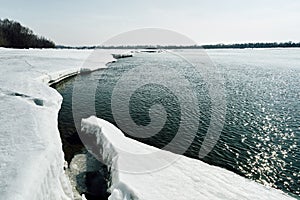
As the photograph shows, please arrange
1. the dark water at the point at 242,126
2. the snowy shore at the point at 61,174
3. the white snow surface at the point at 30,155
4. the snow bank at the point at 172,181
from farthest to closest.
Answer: the dark water at the point at 242,126 < the snow bank at the point at 172,181 < the snowy shore at the point at 61,174 < the white snow surface at the point at 30,155

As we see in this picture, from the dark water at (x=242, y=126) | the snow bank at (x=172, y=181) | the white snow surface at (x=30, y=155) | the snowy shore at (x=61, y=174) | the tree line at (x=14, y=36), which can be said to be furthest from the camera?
the tree line at (x=14, y=36)

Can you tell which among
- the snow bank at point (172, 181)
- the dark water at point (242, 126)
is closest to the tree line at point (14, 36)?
the dark water at point (242, 126)

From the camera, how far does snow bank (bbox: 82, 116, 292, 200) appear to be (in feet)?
20.4

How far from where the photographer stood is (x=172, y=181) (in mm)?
6953

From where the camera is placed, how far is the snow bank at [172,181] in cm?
622

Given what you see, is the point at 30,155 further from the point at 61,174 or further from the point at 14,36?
the point at 14,36

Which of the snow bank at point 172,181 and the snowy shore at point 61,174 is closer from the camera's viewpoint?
the snowy shore at point 61,174

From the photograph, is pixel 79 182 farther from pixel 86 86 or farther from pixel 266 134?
pixel 86 86

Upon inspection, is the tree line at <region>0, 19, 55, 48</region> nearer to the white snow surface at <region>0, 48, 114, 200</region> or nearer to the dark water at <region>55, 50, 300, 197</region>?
the dark water at <region>55, 50, 300, 197</region>

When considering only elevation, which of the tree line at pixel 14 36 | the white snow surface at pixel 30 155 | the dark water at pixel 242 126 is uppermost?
the tree line at pixel 14 36

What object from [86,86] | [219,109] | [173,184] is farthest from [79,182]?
[86,86]

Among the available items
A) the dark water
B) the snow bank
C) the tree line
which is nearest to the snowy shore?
the snow bank

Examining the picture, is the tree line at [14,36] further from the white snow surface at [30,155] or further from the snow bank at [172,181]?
the snow bank at [172,181]

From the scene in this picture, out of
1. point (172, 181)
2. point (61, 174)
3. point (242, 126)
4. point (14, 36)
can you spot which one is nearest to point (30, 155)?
point (61, 174)
